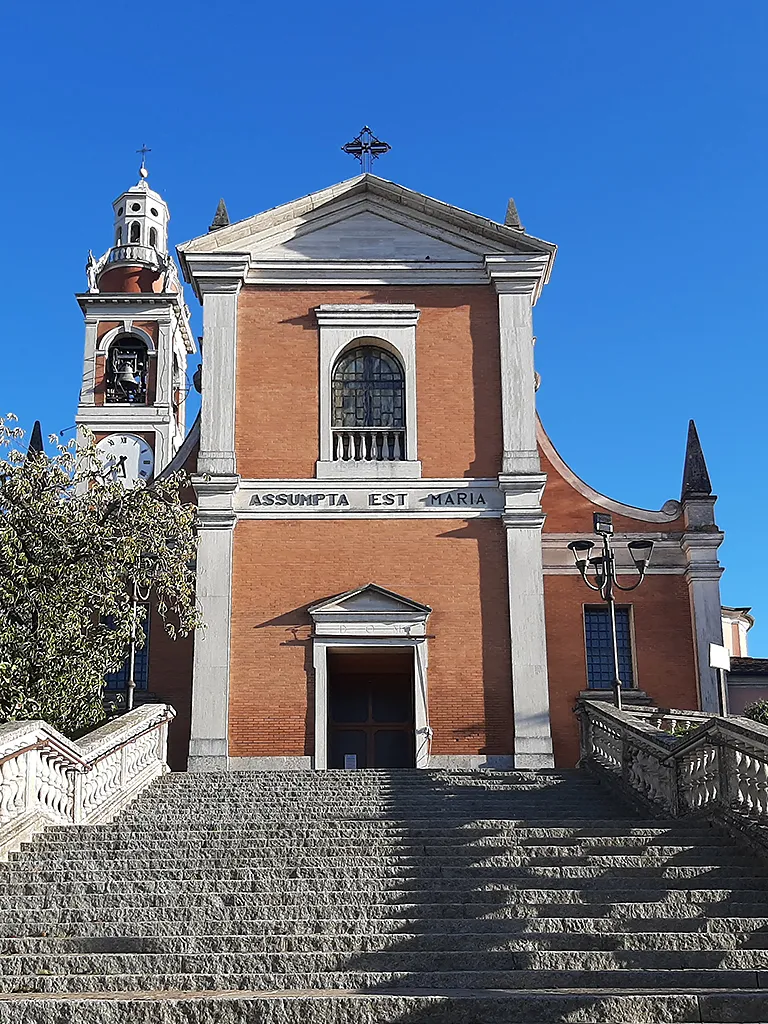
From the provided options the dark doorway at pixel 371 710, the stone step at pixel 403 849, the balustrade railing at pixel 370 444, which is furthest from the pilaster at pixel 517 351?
the stone step at pixel 403 849

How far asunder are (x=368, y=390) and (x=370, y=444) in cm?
103

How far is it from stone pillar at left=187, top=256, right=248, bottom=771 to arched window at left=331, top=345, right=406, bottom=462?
5.88ft

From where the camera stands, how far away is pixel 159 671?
2159cm

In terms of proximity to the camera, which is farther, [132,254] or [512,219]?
[132,254]

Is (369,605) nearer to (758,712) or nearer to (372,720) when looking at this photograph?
(372,720)

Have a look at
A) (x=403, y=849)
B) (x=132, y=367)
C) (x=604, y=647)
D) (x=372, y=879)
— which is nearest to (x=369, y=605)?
(x=604, y=647)

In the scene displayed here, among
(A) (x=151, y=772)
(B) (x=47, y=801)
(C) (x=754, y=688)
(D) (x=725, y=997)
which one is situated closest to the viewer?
(D) (x=725, y=997)

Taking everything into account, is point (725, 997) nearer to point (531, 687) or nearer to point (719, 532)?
point (531, 687)

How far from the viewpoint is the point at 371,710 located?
20.6m

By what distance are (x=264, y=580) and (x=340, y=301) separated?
511 centimetres

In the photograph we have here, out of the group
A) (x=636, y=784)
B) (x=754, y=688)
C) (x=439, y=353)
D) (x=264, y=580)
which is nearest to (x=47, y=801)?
(x=636, y=784)

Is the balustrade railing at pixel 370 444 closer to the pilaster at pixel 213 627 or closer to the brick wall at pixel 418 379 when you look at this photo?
the brick wall at pixel 418 379

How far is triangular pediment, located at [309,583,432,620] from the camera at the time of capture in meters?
19.2

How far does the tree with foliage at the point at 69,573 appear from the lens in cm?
1593
